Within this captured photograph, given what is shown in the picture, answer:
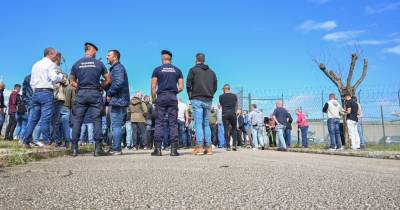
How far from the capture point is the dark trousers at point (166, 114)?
7082 millimetres

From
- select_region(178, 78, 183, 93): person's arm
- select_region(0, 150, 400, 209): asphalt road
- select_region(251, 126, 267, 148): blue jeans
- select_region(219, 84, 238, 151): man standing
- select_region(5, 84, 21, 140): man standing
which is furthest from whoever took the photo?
select_region(251, 126, 267, 148): blue jeans

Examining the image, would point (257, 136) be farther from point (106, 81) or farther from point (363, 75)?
point (106, 81)

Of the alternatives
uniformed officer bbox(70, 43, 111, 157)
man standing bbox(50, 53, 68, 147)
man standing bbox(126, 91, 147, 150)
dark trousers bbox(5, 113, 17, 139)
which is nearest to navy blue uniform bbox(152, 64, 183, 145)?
uniformed officer bbox(70, 43, 111, 157)

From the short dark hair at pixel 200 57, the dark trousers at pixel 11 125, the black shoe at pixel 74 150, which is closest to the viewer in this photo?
the black shoe at pixel 74 150

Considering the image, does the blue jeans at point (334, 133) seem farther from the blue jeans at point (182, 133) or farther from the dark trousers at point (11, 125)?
the dark trousers at point (11, 125)

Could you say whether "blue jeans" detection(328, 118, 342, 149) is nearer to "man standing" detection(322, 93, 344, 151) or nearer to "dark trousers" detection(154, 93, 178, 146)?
"man standing" detection(322, 93, 344, 151)

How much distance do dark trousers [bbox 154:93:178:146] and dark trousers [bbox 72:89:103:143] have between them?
3.36 feet

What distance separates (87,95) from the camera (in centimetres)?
668

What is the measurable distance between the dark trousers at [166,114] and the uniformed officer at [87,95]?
102 centimetres

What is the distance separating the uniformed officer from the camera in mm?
6680

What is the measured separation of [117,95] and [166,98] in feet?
3.09

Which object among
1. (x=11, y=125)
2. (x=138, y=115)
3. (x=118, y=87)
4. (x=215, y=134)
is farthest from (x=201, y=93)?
(x=11, y=125)

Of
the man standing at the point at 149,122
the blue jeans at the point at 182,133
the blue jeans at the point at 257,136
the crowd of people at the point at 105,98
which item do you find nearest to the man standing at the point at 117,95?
the crowd of people at the point at 105,98

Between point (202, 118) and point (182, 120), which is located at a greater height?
point (182, 120)
